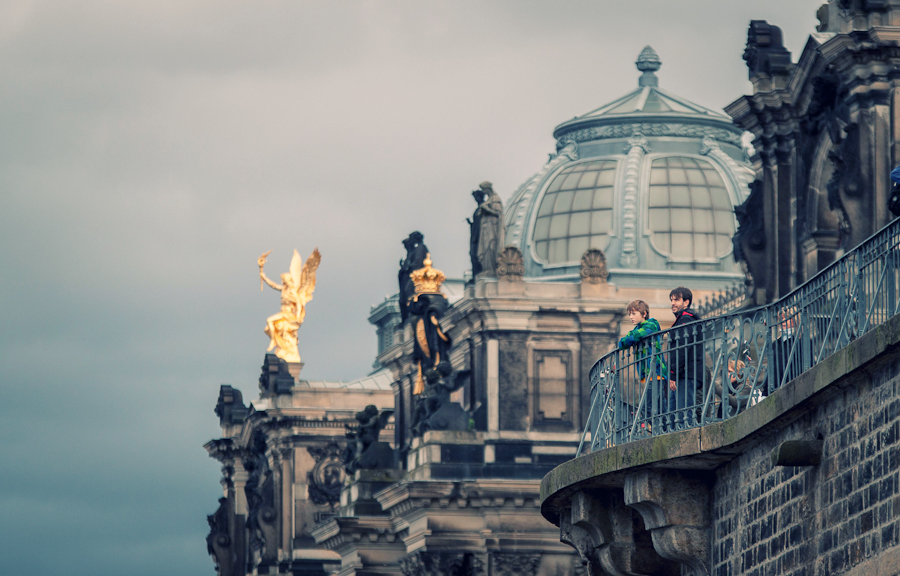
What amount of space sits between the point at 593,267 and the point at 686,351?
30004 mm

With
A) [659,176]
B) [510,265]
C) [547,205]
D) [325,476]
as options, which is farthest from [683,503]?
[325,476]

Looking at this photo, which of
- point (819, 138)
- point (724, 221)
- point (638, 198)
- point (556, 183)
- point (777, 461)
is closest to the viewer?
point (777, 461)

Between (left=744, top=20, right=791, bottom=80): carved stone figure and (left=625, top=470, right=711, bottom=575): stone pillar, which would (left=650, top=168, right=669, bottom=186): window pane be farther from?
(left=625, top=470, right=711, bottom=575): stone pillar

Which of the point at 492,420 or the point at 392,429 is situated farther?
the point at 392,429

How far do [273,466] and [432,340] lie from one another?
52.6 feet

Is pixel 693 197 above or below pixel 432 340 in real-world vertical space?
above

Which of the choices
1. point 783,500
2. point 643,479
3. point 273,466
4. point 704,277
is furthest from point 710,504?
point 273,466

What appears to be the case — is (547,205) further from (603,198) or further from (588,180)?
(603,198)

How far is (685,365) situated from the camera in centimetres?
2167

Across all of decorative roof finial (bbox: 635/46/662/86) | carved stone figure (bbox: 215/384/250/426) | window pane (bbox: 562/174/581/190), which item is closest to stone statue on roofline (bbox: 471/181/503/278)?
window pane (bbox: 562/174/581/190)

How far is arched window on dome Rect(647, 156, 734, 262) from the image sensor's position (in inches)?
2287

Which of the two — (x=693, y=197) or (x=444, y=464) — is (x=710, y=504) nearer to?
(x=444, y=464)

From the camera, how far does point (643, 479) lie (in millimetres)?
21875

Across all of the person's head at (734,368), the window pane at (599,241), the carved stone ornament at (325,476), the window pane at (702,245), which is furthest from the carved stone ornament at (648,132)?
the person's head at (734,368)
